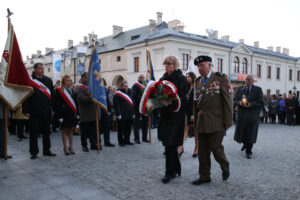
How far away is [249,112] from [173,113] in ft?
10.3

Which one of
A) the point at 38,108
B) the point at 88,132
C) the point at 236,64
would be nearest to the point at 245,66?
the point at 236,64

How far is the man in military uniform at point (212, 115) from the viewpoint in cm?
416

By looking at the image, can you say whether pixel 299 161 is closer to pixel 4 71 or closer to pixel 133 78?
pixel 4 71

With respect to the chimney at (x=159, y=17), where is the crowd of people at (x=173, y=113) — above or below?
below

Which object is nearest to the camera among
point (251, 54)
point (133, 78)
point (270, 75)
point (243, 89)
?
point (243, 89)

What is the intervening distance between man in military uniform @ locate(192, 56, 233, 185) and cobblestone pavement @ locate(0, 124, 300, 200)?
350 mm

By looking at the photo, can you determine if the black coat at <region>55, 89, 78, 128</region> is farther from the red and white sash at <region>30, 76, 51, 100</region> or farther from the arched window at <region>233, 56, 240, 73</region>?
the arched window at <region>233, 56, 240, 73</region>

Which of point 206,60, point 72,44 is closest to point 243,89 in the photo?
point 206,60

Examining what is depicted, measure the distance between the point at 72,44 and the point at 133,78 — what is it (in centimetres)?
2845

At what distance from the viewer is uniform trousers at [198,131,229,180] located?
165 inches

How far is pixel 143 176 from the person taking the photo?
4602mm

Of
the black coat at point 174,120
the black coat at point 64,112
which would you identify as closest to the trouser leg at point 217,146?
the black coat at point 174,120

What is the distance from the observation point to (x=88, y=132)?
23.7 ft

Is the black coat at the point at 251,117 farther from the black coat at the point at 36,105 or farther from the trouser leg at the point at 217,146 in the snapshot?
the black coat at the point at 36,105
